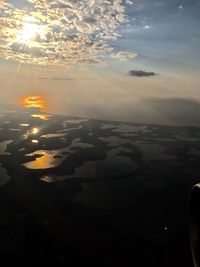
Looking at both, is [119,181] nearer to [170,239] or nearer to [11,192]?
[11,192]

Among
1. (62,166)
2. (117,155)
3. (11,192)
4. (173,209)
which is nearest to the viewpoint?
(173,209)

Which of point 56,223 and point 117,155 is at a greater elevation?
point 56,223

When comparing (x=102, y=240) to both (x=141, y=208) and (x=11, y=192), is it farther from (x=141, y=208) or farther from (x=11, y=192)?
(x=11, y=192)

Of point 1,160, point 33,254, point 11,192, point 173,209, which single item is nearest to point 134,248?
point 33,254

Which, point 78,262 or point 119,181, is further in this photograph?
point 119,181

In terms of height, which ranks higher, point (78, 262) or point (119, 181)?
point (78, 262)

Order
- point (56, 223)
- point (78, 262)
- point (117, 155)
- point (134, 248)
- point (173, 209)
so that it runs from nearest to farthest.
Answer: point (78, 262) → point (134, 248) → point (56, 223) → point (173, 209) → point (117, 155)

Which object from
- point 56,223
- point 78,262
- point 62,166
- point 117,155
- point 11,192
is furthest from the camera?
point 117,155

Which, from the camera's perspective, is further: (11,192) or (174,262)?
(11,192)

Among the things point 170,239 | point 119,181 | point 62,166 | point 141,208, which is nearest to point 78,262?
point 170,239
